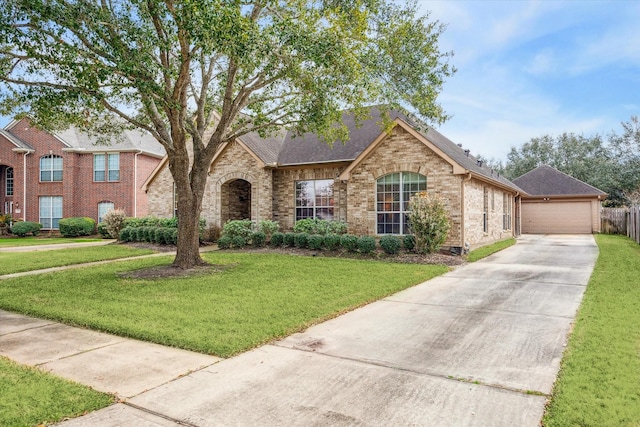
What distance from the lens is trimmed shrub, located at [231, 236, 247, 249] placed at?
682 inches

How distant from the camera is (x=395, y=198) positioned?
53.0 ft

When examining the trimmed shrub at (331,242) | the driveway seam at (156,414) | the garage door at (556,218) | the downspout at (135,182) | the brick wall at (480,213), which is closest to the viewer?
the driveway seam at (156,414)

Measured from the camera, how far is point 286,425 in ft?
10.9

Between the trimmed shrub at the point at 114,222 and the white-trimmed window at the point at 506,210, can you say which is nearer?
the trimmed shrub at the point at 114,222

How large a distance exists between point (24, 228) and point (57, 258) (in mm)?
16254

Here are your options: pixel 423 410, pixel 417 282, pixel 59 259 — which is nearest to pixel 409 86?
pixel 417 282

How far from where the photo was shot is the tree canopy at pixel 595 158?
3791cm

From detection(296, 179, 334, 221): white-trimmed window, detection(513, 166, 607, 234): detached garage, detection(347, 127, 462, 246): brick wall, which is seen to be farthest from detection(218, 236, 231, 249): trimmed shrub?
detection(513, 166, 607, 234): detached garage

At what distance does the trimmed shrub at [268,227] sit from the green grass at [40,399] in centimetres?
1343

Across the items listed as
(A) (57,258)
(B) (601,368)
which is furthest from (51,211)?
(B) (601,368)

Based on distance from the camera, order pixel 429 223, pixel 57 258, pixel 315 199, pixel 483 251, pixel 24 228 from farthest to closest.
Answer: pixel 24 228 < pixel 315 199 < pixel 483 251 < pixel 57 258 < pixel 429 223

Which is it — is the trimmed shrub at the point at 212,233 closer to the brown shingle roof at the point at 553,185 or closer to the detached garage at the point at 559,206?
the detached garage at the point at 559,206

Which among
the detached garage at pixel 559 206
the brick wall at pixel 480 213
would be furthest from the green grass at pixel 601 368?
the detached garage at pixel 559 206

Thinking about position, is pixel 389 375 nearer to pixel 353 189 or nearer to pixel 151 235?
pixel 353 189
